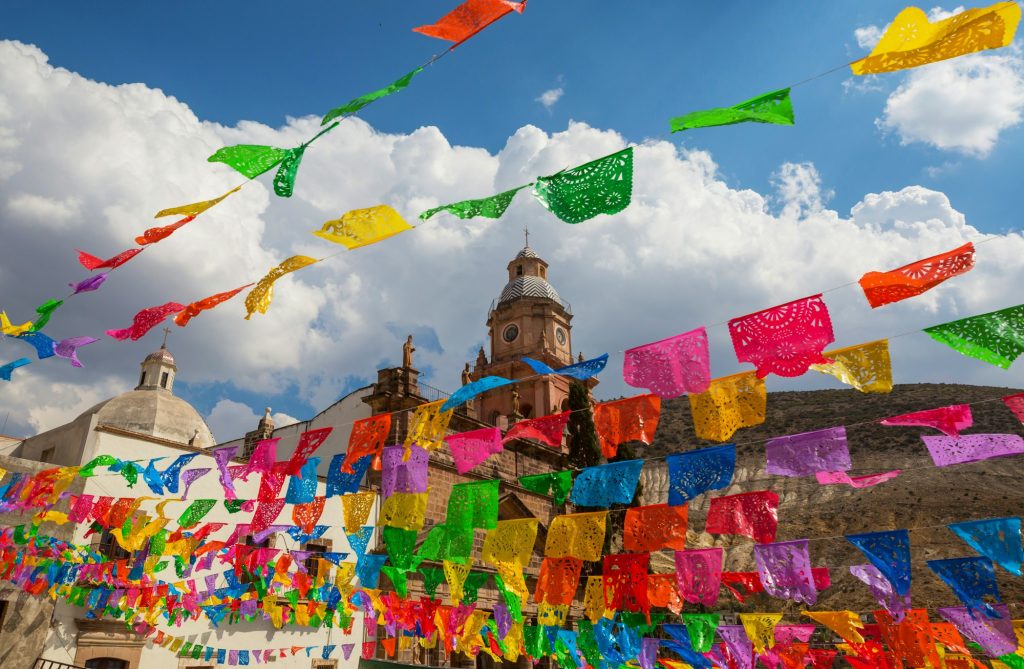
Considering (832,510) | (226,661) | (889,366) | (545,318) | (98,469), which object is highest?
(545,318)

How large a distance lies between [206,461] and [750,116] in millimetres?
14035

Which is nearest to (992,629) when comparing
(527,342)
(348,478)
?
(348,478)

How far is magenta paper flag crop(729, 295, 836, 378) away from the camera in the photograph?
18.6 feet

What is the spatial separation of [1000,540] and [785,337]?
2.94 meters

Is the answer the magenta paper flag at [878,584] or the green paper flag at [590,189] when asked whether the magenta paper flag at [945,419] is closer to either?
the magenta paper flag at [878,584]

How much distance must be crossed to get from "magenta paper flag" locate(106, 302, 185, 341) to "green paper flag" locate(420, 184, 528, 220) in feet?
12.2

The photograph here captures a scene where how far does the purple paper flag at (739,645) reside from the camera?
895 cm

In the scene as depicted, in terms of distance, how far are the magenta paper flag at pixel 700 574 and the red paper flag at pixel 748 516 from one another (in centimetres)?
55

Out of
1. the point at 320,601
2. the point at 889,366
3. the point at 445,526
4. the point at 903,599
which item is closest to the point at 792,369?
the point at 889,366

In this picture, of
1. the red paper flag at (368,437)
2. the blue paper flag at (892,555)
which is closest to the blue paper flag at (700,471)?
the blue paper flag at (892,555)

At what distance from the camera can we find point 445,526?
28.6 feet

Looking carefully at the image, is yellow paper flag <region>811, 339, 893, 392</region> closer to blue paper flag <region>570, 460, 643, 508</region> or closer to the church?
blue paper flag <region>570, 460, 643, 508</region>

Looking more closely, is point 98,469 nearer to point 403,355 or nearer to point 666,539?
point 403,355

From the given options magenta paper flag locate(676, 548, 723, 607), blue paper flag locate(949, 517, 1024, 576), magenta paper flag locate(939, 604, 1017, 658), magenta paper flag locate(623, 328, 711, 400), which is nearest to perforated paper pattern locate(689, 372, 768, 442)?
magenta paper flag locate(623, 328, 711, 400)
